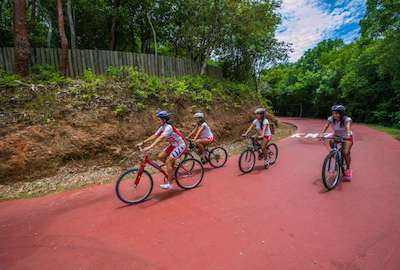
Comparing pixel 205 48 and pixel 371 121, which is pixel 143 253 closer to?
pixel 205 48

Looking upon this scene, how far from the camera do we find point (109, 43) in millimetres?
15008

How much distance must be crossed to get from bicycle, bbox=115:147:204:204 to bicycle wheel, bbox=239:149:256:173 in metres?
1.47

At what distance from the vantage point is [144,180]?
5812mm

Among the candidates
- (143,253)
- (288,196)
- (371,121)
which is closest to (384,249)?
(288,196)

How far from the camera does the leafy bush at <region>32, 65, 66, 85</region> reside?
806cm

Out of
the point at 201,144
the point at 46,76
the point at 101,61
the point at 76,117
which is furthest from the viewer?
the point at 101,61

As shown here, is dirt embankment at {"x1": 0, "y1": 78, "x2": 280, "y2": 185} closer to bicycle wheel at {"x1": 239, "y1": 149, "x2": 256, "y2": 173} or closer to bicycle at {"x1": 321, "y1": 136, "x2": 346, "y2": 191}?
bicycle wheel at {"x1": 239, "y1": 149, "x2": 256, "y2": 173}

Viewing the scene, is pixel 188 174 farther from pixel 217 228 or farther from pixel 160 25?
pixel 160 25

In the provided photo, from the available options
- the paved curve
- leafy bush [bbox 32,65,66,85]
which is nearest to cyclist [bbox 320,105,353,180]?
the paved curve

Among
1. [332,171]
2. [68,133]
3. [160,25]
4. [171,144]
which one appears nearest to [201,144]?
[171,144]

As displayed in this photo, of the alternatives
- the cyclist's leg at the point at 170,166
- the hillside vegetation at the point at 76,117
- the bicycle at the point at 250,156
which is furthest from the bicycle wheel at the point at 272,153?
the hillside vegetation at the point at 76,117

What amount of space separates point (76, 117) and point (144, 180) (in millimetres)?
3679

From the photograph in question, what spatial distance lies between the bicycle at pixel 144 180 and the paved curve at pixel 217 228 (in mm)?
238

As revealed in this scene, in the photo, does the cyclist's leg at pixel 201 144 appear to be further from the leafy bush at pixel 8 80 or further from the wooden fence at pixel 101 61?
the leafy bush at pixel 8 80
